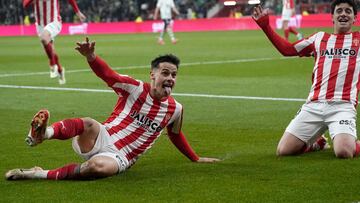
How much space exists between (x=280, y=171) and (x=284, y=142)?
99 centimetres

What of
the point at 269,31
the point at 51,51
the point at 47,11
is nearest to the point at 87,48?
the point at 269,31

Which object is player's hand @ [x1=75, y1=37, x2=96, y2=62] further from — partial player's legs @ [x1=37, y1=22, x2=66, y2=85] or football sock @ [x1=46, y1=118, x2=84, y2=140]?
partial player's legs @ [x1=37, y1=22, x2=66, y2=85]

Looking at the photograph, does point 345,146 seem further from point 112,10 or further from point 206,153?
point 112,10

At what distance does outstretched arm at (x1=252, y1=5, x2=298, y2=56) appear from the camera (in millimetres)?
8406

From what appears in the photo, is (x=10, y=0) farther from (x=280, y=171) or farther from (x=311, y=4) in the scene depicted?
(x=280, y=171)

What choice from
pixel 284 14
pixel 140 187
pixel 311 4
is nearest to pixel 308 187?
pixel 140 187

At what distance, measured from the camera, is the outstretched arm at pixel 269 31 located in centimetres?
841

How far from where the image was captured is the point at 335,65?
8742 millimetres

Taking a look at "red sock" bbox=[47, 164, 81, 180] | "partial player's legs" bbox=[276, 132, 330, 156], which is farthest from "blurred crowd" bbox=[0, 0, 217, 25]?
"red sock" bbox=[47, 164, 81, 180]

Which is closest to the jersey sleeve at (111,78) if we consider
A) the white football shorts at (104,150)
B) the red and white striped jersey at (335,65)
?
the white football shorts at (104,150)

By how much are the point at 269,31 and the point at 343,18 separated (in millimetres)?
787

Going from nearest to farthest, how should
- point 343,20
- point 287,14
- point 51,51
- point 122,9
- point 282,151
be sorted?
point 282,151, point 343,20, point 51,51, point 287,14, point 122,9

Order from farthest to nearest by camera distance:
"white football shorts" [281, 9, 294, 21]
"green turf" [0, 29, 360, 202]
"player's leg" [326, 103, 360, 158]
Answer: "white football shorts" [281, 9, 294, 21] < "player's leg" [326, 103, 360, 158] < "green turf" [0, 29, 360, 202]

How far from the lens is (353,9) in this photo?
28.2 feet
